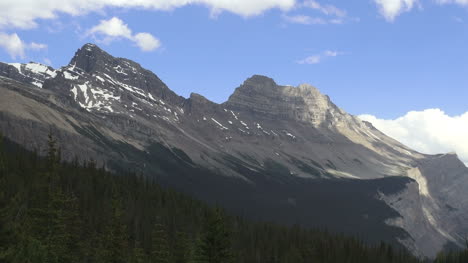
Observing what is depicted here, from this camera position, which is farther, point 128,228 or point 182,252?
point 128,228

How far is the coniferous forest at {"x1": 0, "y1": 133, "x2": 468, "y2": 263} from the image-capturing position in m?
70.2

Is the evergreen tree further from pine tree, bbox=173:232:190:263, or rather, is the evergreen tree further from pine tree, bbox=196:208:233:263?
pine tree, bbox=196:208:233:263

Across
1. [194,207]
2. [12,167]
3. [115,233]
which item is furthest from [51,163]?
[194,207]

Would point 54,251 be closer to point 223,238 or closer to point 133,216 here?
point 223,238

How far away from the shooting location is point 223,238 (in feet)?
184

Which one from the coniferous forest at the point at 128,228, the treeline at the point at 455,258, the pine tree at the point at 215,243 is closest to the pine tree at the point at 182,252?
the coniferous forest at the point at 128,228

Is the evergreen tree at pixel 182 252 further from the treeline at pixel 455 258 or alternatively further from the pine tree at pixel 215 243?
the treeline at pixel 455 258

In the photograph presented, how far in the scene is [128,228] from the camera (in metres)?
141

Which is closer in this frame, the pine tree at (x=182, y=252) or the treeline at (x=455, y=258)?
the pine tree at (x=182, y=252)

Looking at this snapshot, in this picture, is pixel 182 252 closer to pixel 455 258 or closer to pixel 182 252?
pixel 182 252

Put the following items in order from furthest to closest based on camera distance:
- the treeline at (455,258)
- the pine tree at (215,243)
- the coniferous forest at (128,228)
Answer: the treeline at (455,258)
the coniferous forest at (128,228)
the pine tree at (215,243)

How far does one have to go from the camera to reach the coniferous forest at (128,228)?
7019 cm

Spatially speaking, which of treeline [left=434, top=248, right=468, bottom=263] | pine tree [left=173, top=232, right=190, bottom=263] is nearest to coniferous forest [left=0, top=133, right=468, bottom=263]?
pine tree [left=173, top=232, right=190, bottom=263]

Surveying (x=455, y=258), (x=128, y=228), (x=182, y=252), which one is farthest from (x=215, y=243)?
(x=455, y=258)
